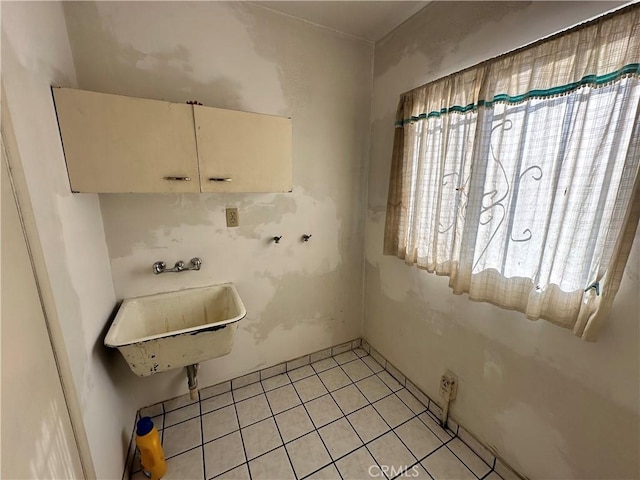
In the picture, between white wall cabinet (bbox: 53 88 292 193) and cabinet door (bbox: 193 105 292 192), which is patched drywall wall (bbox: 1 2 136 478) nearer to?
white wall cabinet (bbox: 53 88 292 193)

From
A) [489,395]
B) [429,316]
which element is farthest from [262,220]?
[489,395]

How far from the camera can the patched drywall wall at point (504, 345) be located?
93 cm

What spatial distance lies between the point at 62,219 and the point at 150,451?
1.20 meters

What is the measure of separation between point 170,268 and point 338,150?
1.43 meters

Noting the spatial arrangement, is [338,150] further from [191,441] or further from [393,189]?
[191,441]

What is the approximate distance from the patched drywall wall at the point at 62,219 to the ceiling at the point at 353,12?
1.14 metres

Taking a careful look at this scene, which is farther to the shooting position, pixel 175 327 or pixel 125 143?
pixel 175 327

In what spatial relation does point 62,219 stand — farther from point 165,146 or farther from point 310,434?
point 310,434

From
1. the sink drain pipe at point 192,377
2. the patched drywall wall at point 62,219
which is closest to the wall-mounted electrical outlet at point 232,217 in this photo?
the patched drywall wall at point 62,219

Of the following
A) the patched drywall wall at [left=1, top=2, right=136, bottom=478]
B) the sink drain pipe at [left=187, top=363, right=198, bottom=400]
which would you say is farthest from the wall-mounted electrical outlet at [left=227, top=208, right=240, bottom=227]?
the sink drain pipe at [left=187, top=363, right=198, bottom=400]

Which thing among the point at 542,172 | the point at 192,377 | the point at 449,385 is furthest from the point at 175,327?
the point at 542,172

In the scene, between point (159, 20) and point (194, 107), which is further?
point (159, 20)

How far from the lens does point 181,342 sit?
128cm

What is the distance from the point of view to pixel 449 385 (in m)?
1.56
